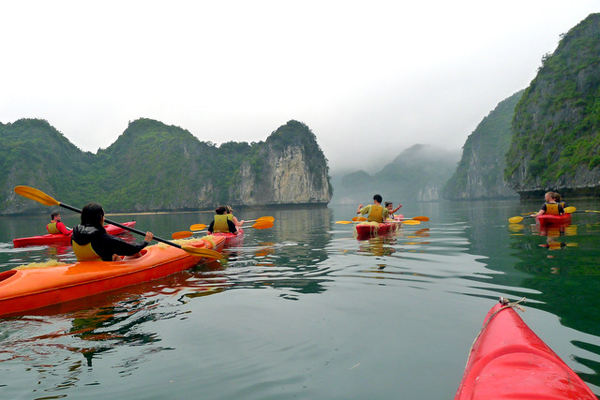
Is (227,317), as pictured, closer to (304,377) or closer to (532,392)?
(304,377)

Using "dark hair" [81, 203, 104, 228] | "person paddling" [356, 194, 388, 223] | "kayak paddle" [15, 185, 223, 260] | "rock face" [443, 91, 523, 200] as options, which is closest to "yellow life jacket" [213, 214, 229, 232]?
"kayak paddle" [15, 185, 223, 260]

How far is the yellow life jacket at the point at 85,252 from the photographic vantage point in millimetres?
4883

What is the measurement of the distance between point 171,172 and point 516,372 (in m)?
97.7

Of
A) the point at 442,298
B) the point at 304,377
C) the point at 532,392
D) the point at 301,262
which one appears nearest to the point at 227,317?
the point at 304,377

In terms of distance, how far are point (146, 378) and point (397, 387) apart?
1697mm

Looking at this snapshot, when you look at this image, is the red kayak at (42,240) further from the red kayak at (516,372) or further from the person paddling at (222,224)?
the red kayak at (516,372)

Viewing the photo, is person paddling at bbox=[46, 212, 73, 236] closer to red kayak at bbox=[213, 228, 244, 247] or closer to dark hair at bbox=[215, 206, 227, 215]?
dark hair at bbox=[215, 206, 227, 215]

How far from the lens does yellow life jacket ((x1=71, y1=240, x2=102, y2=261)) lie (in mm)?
4883

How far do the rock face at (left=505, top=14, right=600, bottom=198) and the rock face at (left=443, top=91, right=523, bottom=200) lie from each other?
4631 cm

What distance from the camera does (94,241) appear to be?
4.86 meters

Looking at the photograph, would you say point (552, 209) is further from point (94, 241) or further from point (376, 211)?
point (94, 241)

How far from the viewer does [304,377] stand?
2.34 metres

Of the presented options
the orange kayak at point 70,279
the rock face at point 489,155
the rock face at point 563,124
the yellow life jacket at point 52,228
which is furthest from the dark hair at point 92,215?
the rock face at point 489,155

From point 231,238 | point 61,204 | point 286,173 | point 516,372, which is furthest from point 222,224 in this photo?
point 286,173
